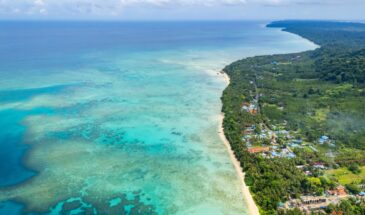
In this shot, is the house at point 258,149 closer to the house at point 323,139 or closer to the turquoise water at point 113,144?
the turquoise water at point 113,144

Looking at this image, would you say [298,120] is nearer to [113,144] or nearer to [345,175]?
[345,175]

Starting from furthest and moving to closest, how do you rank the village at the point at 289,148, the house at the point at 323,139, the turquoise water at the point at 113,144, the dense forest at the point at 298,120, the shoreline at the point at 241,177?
the house at the point at 323,139
the dense forest at the point at 298,120
the turquoise water at the point at 113,144
the village at the point at 289,148
the shoreline at the point at 241,177

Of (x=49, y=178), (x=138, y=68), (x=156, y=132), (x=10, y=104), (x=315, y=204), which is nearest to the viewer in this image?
(x=315, y=204)

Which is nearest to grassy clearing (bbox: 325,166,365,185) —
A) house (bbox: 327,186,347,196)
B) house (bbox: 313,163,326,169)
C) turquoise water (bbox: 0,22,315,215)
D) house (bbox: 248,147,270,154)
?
house (bbox: 313,163,326,169)

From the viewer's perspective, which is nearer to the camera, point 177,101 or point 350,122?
point 350,122

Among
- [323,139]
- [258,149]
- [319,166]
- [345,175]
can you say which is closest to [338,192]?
[345,175]

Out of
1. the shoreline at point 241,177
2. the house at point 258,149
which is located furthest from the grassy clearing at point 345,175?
the shoreline at point 241,177

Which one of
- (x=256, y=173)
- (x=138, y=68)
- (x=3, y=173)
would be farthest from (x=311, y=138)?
(x=138, y=68)

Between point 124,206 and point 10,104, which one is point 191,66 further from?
point 124,206
